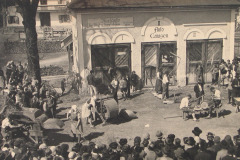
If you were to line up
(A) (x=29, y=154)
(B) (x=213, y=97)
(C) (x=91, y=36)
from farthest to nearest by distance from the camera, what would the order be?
(C) (x=91, y=36), (B) (x=213, y=97), (A) (x=29, y=154)

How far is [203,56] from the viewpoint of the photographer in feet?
71.6

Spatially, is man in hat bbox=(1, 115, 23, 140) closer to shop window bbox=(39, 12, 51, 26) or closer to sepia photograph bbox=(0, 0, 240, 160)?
sepia photograph bbox=(0, 0, 240, 160)

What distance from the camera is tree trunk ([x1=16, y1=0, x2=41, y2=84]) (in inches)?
741

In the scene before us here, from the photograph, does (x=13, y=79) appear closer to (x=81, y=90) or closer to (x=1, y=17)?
(x=81, y=90)

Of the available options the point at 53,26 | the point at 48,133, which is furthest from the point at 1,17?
the point at 48,133

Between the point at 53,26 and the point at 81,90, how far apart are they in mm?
27292

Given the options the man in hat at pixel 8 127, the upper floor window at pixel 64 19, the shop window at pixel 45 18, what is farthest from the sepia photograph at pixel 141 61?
the shop window at pixel 45 18

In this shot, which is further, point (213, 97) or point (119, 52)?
point (119, 52)

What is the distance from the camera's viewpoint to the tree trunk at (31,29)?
18.8 metres

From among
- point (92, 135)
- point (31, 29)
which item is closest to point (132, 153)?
point (92, 135)

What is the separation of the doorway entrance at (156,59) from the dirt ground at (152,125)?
3.14m

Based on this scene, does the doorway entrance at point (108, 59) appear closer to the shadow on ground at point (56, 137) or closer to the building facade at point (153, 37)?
the building facade at point (153, 37)

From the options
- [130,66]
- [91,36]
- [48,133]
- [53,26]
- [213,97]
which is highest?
[53,26]

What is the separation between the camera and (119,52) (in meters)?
21.2
